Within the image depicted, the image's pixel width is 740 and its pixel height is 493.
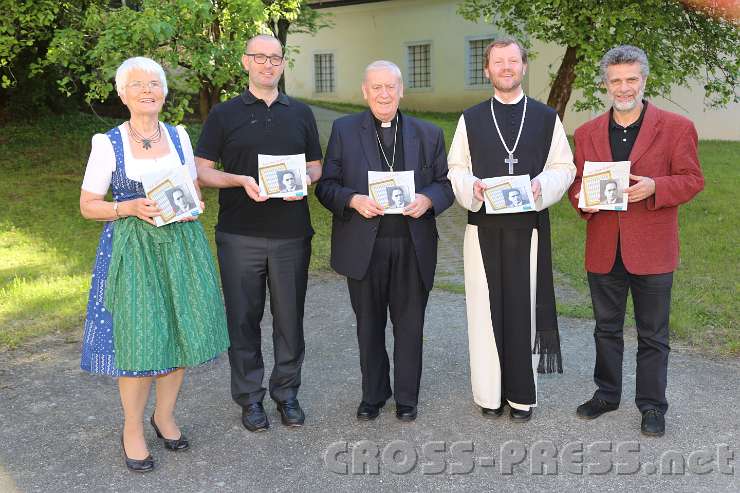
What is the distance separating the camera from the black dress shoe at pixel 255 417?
4664mm

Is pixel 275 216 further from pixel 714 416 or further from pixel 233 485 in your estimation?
pixel 714 416

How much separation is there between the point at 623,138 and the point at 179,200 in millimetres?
2572

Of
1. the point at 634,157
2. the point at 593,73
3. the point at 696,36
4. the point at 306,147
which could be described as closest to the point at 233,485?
the point at 306,147

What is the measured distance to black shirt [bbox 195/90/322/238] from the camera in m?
4.46

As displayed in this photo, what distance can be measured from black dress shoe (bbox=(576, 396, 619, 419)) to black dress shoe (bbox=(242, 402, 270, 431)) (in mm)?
1978

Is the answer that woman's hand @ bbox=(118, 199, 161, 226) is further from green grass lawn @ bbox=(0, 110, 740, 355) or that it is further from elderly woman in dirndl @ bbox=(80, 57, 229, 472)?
green grass lawn @ bbox=(0, 110, 740, 355)

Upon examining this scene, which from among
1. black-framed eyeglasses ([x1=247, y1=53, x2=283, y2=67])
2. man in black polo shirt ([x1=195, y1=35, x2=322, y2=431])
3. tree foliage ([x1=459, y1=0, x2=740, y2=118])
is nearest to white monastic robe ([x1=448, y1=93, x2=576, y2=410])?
man in black polo shirt ([x1=195, y1=35, x2=322, y2=431])

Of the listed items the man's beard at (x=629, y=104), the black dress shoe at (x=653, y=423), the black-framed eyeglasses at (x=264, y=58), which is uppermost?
the black-framed eyeglasses at (x=264, y=58)

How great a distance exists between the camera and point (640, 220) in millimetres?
4504

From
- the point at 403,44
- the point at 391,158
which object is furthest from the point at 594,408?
the point at 403,44

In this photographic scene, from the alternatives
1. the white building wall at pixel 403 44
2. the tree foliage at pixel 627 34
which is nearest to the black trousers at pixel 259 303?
the tree foliage at pixel 627 34

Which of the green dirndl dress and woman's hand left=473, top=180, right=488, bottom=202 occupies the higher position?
woman's hand left=473, top=180, right=488, bottom=202

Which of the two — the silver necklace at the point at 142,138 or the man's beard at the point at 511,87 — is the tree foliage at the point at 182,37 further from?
the man's beard at the point at 511,87

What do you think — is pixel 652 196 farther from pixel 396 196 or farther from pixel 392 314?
pixel 392 314
